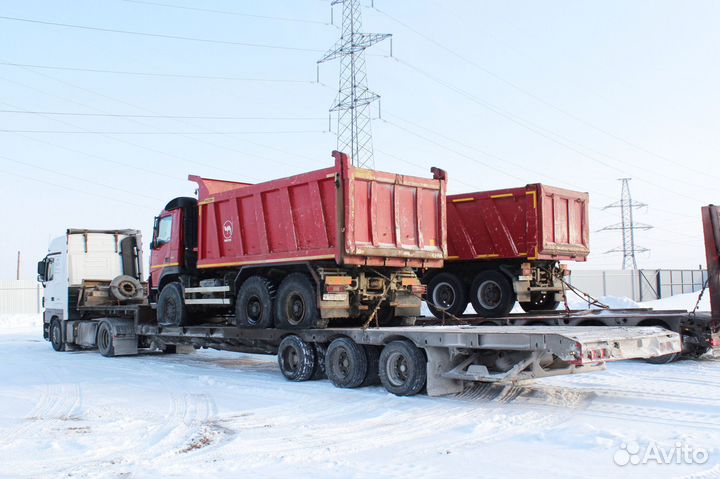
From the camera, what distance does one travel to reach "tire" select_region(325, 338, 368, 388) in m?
10.2

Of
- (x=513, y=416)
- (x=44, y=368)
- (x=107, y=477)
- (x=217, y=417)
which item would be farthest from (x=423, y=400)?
(x=44, y=368)

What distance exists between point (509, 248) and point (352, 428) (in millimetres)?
8355

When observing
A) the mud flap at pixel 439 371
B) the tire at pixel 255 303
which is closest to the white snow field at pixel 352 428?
the mud flap at pixel 439 371

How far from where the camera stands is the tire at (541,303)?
16.0 m

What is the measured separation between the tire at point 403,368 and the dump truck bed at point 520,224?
5.88 metres

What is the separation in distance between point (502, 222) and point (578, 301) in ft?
50.7

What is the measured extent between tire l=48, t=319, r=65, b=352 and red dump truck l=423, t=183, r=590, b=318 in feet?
31.4

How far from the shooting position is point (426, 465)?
5.88 m

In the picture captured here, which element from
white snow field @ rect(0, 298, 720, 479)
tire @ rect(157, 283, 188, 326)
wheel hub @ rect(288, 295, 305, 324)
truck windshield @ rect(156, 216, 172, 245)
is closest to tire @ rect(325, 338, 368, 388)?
white snow field @ rect(0, 298, 720, 479)

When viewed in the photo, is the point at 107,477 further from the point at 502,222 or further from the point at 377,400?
the point at 502,222

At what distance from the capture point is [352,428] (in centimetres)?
751

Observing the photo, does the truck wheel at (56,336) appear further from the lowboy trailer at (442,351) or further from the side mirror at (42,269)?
the lowboy trailer at (442,351)

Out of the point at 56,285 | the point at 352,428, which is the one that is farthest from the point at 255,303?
the point at 56,285

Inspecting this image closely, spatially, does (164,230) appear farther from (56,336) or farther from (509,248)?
(509,248)
